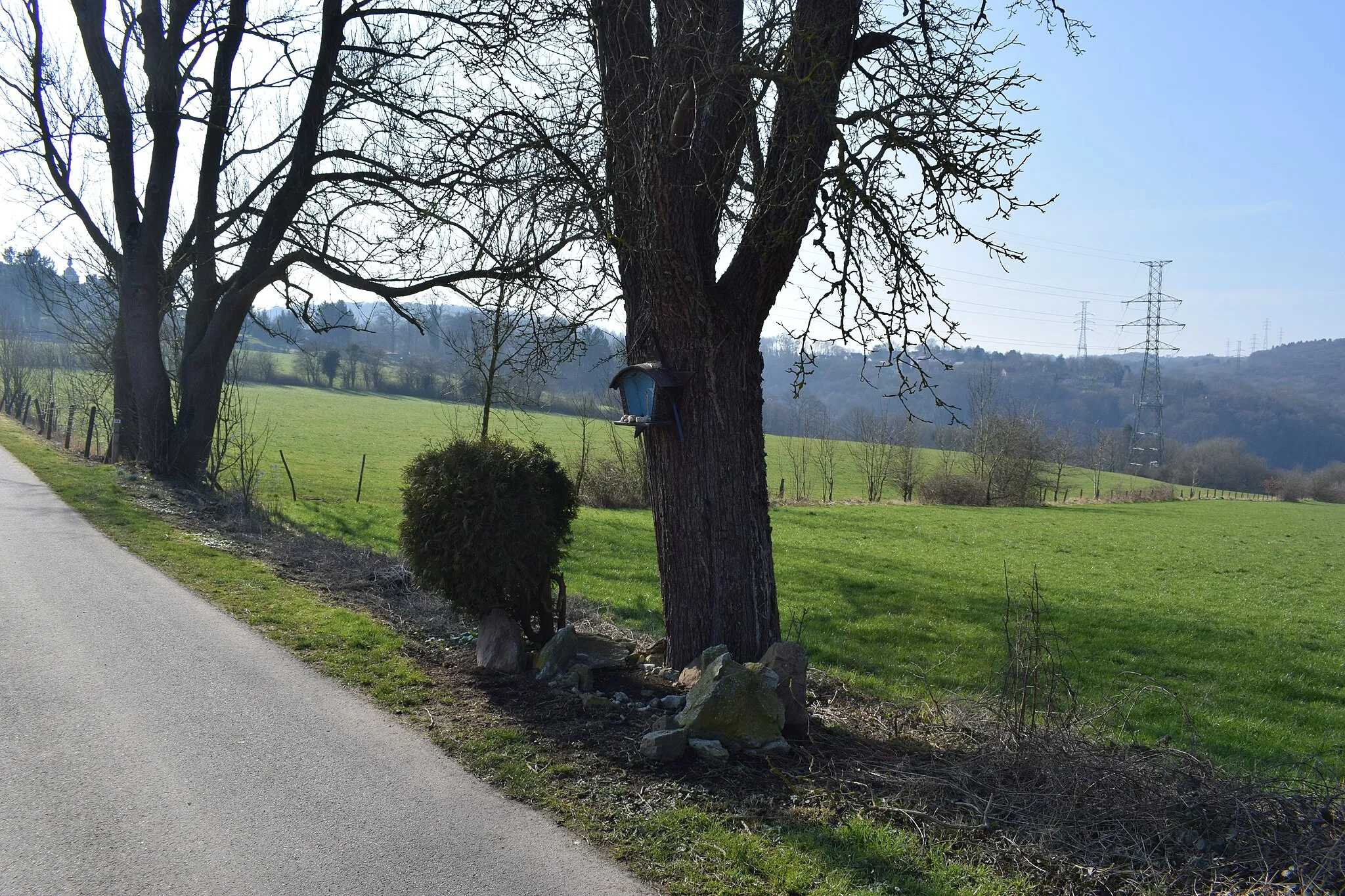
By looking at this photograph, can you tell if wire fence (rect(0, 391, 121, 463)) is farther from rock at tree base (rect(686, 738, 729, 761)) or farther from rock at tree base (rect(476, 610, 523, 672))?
rock at tree base (rect(686, 738, 729, 761))

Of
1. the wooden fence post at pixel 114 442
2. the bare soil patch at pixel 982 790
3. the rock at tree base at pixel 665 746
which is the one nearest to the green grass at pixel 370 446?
the wooden fence post at pixel 114 442

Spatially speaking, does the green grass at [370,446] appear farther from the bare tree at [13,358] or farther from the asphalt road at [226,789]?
the bare tree at [13,358]

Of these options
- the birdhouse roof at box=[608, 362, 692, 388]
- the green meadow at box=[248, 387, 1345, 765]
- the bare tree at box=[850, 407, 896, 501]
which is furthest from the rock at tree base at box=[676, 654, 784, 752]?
the bare tree at box=[850, 407, 896, 501]

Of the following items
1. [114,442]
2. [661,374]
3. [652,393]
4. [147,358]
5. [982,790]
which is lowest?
[982,790]

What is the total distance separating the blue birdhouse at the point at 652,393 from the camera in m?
6.39

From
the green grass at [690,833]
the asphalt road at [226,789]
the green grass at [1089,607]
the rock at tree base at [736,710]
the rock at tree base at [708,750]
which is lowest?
the green grass at [1089,607]

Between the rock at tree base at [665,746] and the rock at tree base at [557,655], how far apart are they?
1710mm

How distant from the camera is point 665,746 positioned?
5059 mm

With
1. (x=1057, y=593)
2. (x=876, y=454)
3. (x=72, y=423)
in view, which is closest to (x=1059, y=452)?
(x=876, y=454)

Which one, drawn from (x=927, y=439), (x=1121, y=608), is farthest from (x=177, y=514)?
(x=927, y=439)

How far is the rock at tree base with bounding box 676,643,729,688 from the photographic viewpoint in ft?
19.7

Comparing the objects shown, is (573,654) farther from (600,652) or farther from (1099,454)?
(1099,454)

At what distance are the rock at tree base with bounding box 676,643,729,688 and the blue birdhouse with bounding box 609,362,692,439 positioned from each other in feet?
5.13

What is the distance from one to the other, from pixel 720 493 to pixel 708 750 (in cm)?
197
